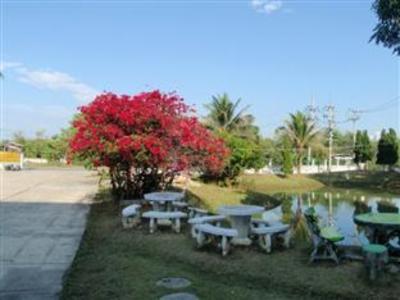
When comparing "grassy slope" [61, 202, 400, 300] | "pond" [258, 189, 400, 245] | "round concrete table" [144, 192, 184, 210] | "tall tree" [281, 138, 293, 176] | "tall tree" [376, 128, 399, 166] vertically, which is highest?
"tall tree" [376, 128, 399, 166]

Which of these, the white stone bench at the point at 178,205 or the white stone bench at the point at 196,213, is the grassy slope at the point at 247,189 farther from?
the white stone bench at the point at 196,213

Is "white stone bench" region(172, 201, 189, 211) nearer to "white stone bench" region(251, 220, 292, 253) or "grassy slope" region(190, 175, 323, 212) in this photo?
"white stone bench" region(251, 220, 292, 253)

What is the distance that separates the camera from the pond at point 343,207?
13.8 m

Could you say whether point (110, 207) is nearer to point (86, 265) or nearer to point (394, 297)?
point (86, 265)

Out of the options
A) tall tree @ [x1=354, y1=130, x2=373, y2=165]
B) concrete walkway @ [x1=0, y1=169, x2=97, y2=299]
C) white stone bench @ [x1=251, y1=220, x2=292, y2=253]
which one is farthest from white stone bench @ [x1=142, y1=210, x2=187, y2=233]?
tall tree @ [x1=354, y1=130, x2=373, y2=165]

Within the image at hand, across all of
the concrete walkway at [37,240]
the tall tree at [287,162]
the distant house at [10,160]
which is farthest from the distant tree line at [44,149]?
the concrete walkway at [37,240]

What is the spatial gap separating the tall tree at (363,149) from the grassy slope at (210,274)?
43.0 metres

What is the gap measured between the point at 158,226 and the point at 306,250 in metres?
3.39

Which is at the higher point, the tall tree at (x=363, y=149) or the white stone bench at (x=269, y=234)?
the tall tree at (x=363, y=149)

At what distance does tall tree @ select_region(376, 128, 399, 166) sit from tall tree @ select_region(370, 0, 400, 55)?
34668 mm

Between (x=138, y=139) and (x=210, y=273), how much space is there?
583 centimetres

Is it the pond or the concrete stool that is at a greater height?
the concrete stool

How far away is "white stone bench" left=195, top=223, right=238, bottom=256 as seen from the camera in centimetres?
796

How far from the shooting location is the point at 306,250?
27.3 feet
